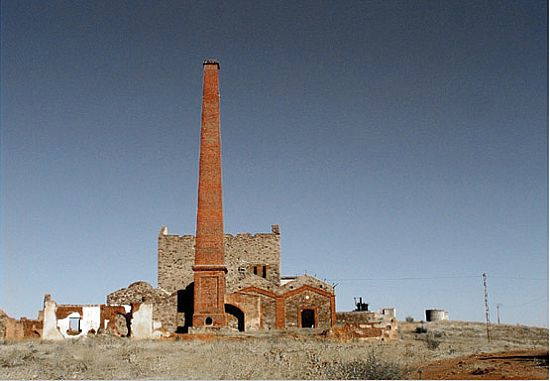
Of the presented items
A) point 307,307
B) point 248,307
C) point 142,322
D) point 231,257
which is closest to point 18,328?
point 142,322

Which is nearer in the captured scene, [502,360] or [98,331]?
[502,360]

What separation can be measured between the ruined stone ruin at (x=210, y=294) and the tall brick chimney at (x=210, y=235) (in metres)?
0.05

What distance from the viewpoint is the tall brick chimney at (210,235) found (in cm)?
2894

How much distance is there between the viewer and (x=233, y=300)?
31875mm

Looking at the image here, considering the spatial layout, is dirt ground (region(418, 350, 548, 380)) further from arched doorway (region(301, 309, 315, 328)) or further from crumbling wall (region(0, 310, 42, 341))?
crumbling wall (region(0, 310, 42, 341))

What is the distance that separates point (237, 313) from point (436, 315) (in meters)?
29.3

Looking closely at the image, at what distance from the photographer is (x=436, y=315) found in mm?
56406

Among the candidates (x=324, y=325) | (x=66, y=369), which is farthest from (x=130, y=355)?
(x=324, y=325)

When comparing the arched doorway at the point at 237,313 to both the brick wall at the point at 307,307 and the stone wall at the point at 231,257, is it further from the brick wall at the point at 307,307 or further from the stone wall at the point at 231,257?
the stone wall at the point at 231,257

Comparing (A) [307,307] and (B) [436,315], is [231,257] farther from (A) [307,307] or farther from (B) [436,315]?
(B) [436,315]

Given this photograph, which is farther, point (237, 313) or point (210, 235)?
point (237, 313)

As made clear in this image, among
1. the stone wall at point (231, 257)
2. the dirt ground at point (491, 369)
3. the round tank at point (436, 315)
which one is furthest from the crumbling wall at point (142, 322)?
the round tank at point (436, 315)

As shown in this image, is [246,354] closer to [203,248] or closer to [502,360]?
[502,360]

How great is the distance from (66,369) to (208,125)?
16999 mm
